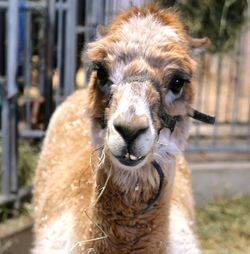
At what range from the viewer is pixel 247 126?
650cm

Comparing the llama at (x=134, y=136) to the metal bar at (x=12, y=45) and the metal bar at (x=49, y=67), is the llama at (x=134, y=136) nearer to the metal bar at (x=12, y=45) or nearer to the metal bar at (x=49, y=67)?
the metal bar at (x=12, y=45)

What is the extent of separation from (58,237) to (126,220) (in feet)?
1.51

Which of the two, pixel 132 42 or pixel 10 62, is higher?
pixel 132 42

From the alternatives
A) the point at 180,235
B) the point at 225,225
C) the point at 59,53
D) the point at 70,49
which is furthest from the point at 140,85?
the point at 225,225

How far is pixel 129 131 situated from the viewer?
8.11 feet

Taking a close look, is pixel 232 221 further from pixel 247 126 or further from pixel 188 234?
pixel 188 234

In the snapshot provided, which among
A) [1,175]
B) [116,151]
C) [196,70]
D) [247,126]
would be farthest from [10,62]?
[247,126]

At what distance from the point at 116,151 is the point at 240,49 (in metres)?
4.11

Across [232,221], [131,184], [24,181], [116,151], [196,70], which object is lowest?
[232,221]

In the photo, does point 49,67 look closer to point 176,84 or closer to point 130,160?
point 176,84

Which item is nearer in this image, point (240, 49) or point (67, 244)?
point (67, 244)

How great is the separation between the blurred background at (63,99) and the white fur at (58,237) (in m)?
1.35

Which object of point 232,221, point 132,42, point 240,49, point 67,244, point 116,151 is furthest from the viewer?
point 240,49

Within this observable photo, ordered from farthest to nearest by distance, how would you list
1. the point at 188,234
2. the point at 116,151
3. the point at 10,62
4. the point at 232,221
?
the point at 232,221 → the point at 10,62 → the point at 188,234 → the point at 116,151
